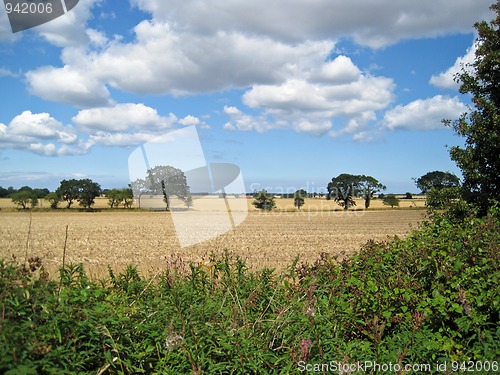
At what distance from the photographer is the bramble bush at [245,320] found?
10.2 ft

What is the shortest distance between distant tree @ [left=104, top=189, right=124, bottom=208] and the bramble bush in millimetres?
72817

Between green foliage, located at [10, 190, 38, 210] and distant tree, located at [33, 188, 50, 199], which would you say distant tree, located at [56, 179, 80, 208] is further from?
green foliage, located at [10, 190, 38, 210]

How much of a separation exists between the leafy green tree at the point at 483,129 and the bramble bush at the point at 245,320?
19.7ft

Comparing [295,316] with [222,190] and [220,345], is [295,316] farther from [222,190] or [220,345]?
[222,190]

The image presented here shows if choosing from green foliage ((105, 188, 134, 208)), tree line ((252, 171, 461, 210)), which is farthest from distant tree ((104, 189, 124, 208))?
tree line ((252, 171, 461, 210))

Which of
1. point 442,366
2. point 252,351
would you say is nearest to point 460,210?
point 442,366

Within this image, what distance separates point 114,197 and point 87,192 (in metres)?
4.89

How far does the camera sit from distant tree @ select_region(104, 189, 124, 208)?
7488cm

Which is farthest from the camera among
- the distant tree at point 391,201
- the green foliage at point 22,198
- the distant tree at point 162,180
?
the distant tree at point 391,201

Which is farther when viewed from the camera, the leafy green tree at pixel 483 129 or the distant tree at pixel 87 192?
the distant tree at pixel 87 192

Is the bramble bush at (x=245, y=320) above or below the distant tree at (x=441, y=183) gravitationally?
below

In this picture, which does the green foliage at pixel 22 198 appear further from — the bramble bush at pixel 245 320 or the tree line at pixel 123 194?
the bramble bush at pixel 245 320

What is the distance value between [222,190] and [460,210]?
20.2 ft

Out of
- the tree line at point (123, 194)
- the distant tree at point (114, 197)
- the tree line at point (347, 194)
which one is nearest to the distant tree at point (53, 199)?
the tree line at point (123, 194)
